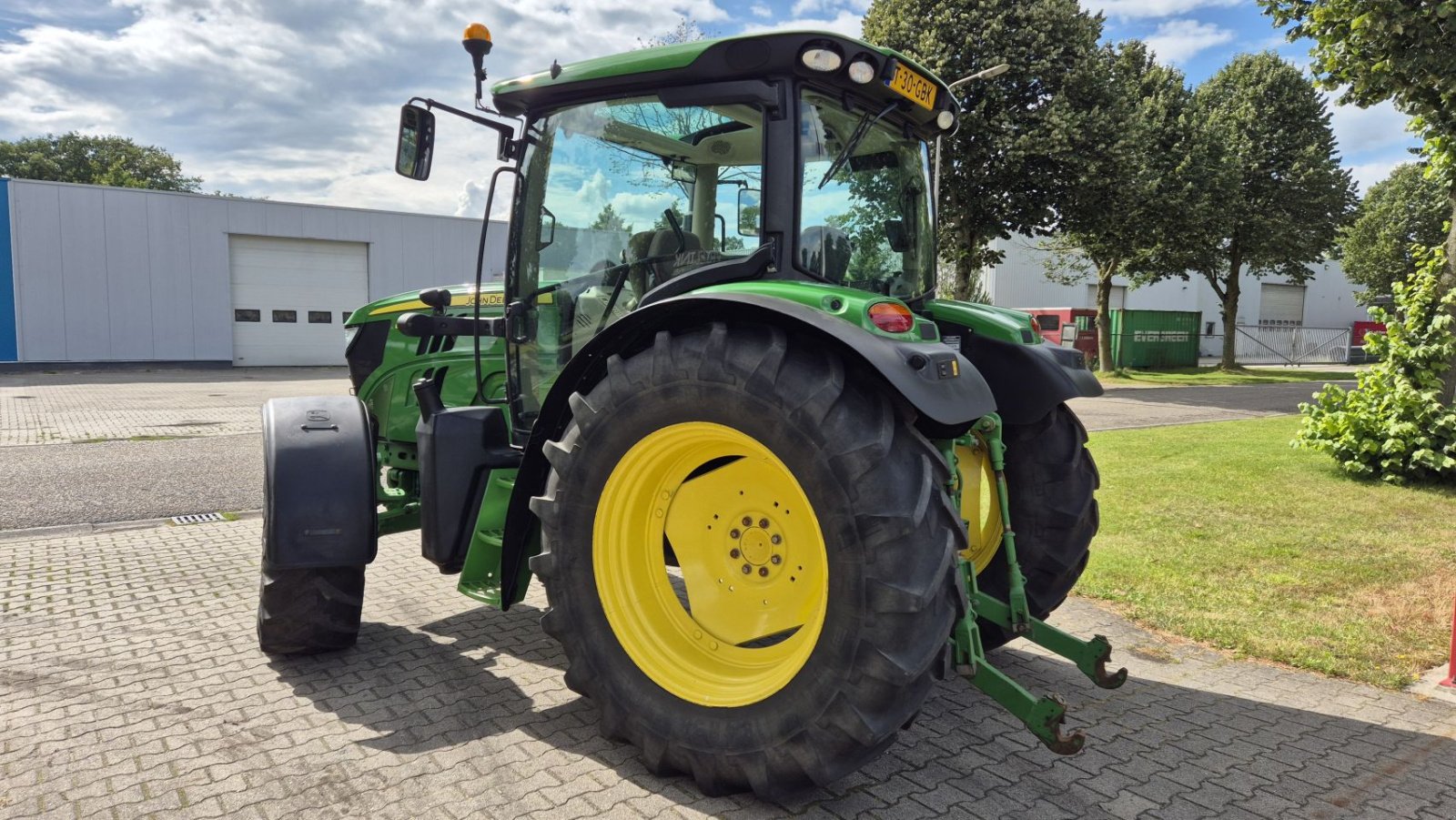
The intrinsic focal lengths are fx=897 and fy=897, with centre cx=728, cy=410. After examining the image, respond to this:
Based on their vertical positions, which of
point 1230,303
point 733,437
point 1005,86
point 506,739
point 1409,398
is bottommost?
point 506,739

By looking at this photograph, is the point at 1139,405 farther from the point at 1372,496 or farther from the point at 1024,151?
the point at 1372,496

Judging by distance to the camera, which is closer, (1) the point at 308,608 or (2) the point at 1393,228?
(1) the point at 308,608

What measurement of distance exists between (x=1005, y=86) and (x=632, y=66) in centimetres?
1661

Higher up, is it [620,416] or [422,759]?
[620,416]

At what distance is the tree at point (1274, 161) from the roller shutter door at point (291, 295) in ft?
81.1

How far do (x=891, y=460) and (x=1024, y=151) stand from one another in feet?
54.7

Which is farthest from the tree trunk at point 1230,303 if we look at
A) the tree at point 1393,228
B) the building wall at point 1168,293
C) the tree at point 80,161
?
the tree at point 80,161

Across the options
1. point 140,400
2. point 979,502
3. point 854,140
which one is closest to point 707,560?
Result: point 979,502

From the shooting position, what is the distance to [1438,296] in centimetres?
818

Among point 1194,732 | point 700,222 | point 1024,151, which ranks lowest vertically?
point 1194,732

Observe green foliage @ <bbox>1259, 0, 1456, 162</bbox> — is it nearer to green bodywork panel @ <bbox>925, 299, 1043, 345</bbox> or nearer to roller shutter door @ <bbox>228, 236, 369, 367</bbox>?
green bodywork panel @ <bbox>925, 299, 1043, 345</bbox>

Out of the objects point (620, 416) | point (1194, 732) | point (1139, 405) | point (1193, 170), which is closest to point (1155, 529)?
point (1194, 732)

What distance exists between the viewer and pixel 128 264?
24.9 metres

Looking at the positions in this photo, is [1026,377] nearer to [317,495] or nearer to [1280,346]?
[317,495]
